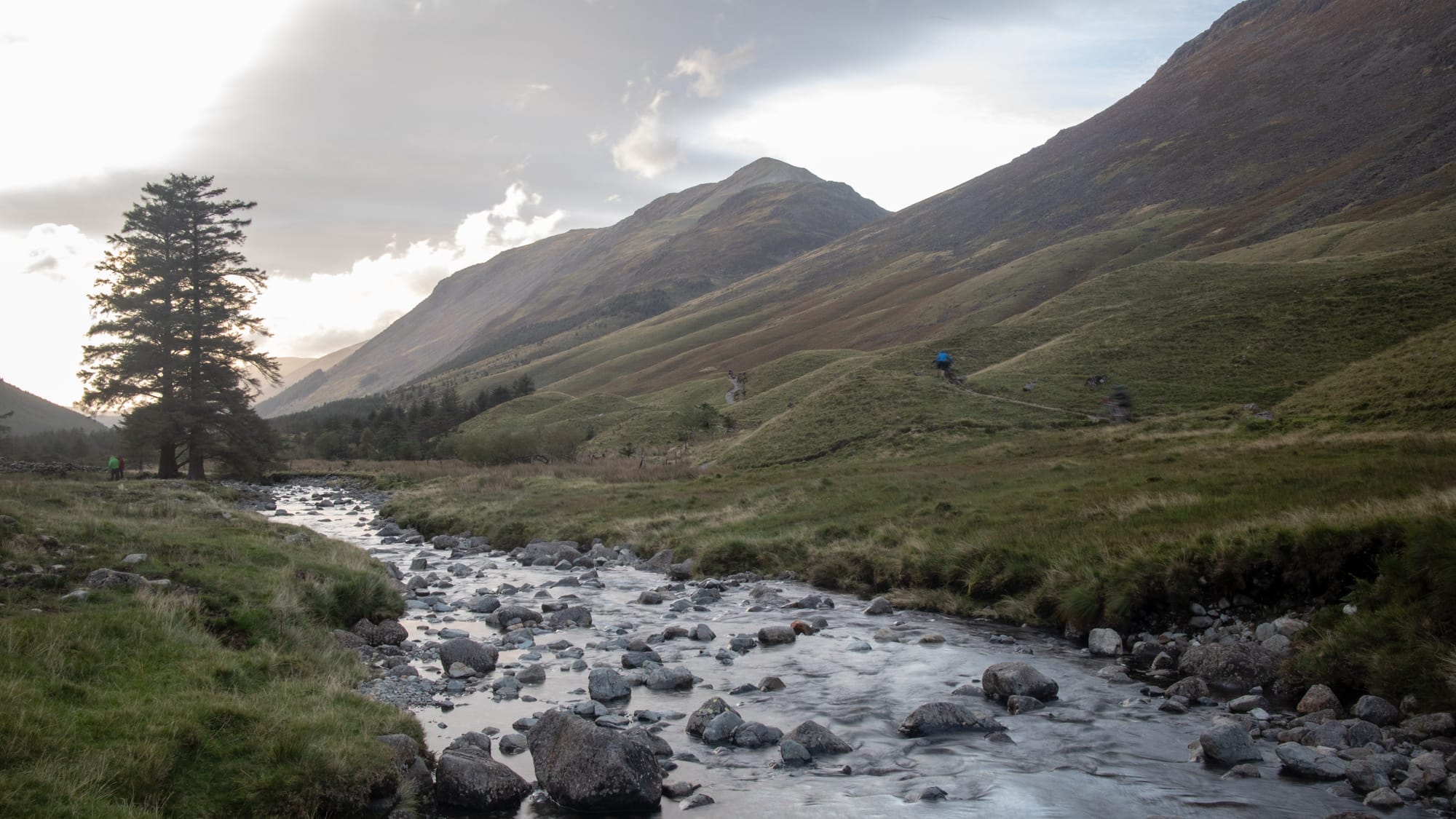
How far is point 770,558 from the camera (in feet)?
90.4

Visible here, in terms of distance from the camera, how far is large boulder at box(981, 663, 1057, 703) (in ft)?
43.7

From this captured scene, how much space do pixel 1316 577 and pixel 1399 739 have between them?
5.05 metres

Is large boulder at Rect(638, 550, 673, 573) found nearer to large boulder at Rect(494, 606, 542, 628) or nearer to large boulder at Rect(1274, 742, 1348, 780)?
Result: large boulder at Rect(494, 606, 542, 628)

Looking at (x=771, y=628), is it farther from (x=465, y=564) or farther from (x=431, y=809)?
(x=465, y=564)

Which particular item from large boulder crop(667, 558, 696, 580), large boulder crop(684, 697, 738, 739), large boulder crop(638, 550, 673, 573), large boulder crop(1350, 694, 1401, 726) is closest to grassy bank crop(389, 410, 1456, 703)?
large boulder crop(1350, 694, 1401, 726)

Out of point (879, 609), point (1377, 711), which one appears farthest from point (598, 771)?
point (879, 609)

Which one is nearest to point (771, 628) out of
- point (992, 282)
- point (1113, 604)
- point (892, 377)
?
point (1113, 604)

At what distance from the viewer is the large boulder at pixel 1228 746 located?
1041cm

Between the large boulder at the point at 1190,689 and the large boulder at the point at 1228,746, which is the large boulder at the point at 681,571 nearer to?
the large boulder at the point at 1190,689

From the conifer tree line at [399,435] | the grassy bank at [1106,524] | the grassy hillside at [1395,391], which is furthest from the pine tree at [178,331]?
the grassy hillside at [1395,391]

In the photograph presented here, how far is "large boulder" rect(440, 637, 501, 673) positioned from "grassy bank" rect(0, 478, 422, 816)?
178 centimetres

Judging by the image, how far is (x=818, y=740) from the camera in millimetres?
11656

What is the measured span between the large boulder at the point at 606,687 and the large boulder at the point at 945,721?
16.2ft

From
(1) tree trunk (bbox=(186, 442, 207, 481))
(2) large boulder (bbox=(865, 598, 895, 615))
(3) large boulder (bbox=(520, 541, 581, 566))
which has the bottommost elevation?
(2) large boulder (bbox=(865, 598, 895, 615))
